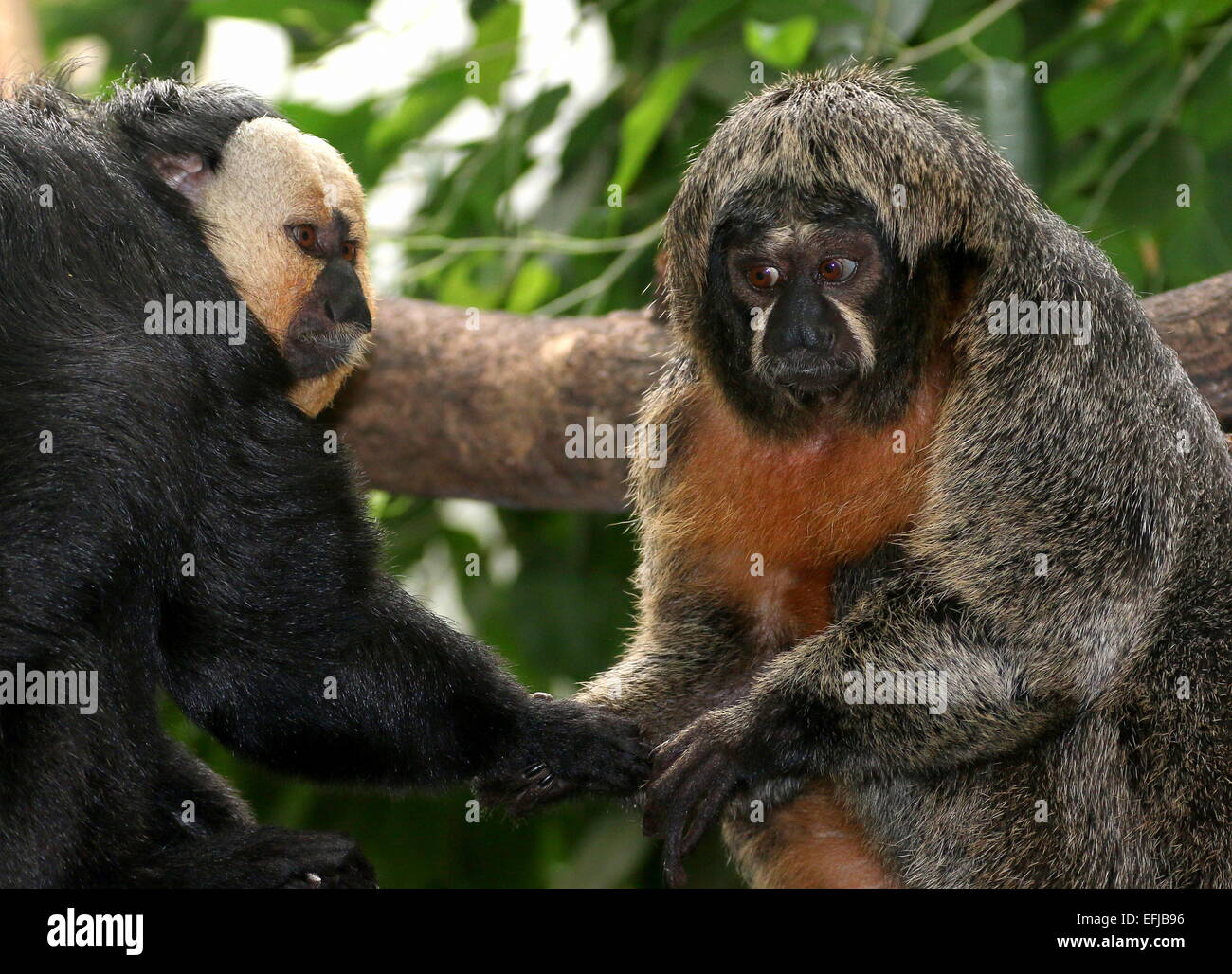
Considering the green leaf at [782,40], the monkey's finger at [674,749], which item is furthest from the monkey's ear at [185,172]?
the green leaf at [782,40]

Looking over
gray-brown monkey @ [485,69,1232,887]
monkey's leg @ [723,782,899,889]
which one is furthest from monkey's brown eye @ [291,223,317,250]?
monkey's leg @ [723,782,899,889]

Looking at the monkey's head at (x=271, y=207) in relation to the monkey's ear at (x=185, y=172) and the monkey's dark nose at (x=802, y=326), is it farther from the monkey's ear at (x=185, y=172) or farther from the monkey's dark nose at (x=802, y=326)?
the monkey's dark nose at (x=802, y=326)

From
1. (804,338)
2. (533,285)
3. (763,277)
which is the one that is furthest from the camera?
(533,285)

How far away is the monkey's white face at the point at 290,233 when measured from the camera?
4.38 metres

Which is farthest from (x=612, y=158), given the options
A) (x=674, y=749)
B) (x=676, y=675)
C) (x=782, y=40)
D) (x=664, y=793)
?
(x=664, y=793)

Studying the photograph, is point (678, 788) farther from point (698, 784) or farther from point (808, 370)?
point (808, 370)

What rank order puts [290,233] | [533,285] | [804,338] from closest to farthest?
[804,338] < [290,233] < [533,285]

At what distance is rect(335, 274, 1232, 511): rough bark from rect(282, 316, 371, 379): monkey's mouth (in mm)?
1920

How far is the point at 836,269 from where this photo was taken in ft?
12.9

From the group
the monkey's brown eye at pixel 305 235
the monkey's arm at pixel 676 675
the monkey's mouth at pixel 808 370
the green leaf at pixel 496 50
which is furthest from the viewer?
the green leaf at pixel 496 50

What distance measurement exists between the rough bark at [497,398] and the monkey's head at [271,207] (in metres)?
1.90

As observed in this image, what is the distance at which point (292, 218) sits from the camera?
14.6 ft

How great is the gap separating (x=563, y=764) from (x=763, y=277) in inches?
58.9

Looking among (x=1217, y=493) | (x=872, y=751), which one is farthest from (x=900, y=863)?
(x=1217, y=493)
